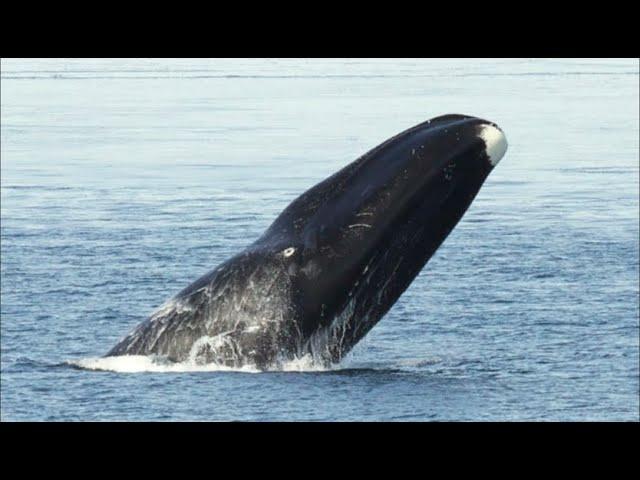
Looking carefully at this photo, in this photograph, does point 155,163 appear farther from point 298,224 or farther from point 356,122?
point 298,224

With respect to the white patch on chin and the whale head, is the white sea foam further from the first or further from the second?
the white patch on chin

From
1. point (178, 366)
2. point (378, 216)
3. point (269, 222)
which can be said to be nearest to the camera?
point (378, 216)

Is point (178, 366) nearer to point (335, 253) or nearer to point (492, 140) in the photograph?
point (335, 253)

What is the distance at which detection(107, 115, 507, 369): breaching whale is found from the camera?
18.3m

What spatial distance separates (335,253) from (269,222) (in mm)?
15726

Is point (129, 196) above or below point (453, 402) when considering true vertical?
above

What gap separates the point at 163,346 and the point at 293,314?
1.51 meters

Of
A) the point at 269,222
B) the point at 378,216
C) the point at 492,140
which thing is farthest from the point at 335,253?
the point at 269,222

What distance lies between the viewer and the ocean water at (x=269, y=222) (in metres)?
18.1

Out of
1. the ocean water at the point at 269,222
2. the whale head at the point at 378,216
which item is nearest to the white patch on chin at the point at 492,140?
the whale head at the point at 378,216

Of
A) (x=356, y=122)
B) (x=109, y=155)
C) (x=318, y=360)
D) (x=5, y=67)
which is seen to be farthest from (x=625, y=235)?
(x=5, y=67)

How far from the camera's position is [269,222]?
1340 inches

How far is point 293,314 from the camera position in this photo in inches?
729

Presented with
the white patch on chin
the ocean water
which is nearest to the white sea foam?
the ocean water
